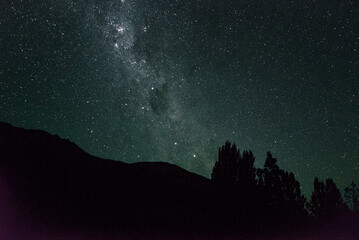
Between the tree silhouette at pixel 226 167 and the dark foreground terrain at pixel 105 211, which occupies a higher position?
the tree silhouette at pixel 226 167

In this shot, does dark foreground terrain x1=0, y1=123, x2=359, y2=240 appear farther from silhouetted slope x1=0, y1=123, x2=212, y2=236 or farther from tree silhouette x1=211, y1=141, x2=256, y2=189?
tree silhouette x1=211, y1=141, x2=256, y2=189

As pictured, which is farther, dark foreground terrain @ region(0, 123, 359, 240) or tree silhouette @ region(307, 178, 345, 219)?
tree silhouette @ region(307, 178, 345, 219)

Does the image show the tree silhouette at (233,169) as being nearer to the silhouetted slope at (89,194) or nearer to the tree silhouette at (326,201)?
the silhouetted slope at (89,194)

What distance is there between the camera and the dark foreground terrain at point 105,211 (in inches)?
925

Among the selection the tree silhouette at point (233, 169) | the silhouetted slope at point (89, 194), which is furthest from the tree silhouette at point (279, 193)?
the silhouetted slope at point (89, 194)

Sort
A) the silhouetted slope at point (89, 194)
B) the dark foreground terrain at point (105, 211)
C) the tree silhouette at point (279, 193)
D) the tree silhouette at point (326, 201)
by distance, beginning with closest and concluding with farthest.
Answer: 1. the dark foreground terrain at point (105, 211)
2. the silhouetted slope at point (89, 194)
3. the tree silhouette at point (279, 193)
4. the tree silhouette at point (326, 201)

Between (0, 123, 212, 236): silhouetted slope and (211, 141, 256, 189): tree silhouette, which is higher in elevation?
(211, 141, 256, 189): tree silhouette

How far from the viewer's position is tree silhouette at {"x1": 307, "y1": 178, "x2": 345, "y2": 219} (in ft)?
118

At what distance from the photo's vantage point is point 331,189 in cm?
3744

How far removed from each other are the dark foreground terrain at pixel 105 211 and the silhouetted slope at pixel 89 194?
87 mm

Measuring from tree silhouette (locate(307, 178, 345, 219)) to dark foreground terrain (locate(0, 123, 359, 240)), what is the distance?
110 inches

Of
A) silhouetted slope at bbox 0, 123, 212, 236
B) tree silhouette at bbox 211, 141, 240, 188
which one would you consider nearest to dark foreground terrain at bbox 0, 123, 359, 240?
silhouetted slope at bbox 0, 123, 212, 236

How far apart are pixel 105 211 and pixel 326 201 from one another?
29.7 meters

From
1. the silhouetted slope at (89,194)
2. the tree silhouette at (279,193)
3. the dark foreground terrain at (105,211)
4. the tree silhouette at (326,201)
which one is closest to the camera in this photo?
the dark foreground terrain at (105,211)
